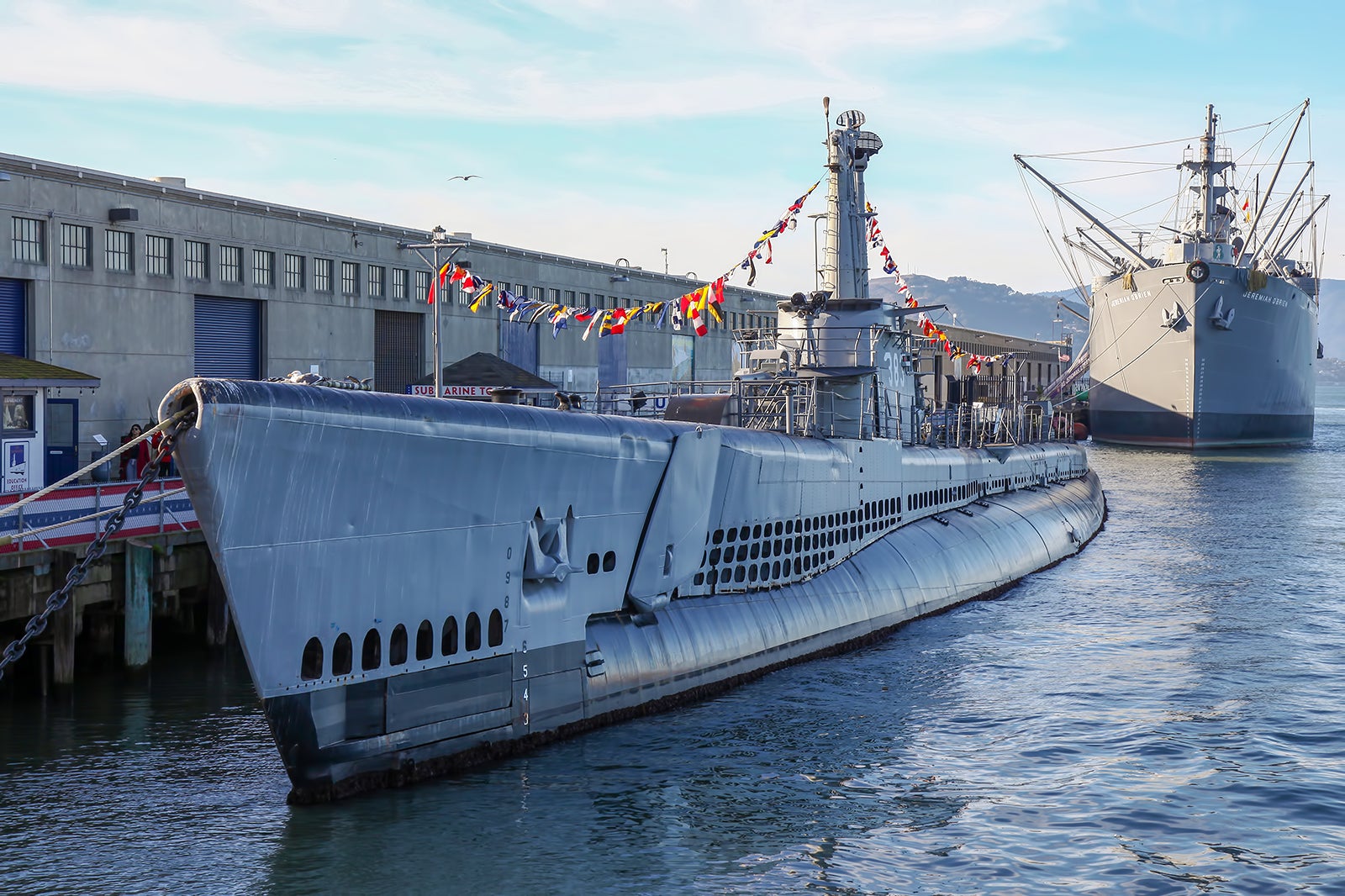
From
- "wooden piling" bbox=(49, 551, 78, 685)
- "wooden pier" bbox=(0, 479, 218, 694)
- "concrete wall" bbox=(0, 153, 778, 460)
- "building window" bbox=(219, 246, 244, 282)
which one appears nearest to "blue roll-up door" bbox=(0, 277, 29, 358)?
"concrete wall" bbox=(0, 153, 778, 460)

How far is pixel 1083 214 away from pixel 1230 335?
12.2 m

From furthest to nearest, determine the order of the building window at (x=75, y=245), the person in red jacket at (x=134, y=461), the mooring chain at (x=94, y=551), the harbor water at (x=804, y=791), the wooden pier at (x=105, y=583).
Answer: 1. the building window at (x=75, y=245)
2. the person in red jacket at (x=134, y=461)
3. the wooden pier at (x=105, y=583)
4. the harbor water at (x=804, y=791)
5. the mooring chain at (x=94, y=551)

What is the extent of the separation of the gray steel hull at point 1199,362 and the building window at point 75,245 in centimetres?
6162

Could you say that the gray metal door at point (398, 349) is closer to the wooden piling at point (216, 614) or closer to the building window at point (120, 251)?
the building window at point (120, 251)

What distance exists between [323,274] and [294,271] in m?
1.50

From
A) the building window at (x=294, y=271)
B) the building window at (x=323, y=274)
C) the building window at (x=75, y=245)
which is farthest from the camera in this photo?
the building window at (x=323, y=274)

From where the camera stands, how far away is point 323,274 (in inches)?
1580

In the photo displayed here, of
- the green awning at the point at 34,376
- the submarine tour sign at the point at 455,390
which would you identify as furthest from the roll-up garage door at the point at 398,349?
the green awning at the point at 34,376

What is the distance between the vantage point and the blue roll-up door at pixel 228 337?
35.8 meters

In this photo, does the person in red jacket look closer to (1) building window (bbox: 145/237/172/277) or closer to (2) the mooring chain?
(1) building window (bbox: 145/237/172/277)

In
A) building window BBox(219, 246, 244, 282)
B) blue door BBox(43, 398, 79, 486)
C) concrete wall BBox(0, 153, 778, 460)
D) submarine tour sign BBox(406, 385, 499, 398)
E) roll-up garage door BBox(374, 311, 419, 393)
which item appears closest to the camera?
blue door BBox(43, 398, 79, 486)

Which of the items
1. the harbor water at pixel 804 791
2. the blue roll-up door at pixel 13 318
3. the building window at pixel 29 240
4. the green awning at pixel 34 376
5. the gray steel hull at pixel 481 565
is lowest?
the harbor water at pixel 804 791

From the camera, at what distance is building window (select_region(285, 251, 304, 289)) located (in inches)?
1508

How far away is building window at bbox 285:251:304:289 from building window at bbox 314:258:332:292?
2.08 feet
